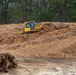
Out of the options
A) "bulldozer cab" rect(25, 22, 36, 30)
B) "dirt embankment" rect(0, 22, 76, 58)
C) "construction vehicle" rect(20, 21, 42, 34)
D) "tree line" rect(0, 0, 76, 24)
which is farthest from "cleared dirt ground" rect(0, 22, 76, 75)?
"tree line" rect(0, 0, 76, 24)

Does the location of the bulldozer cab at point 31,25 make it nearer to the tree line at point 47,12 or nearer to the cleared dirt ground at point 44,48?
the cleared dirt ground at point 44,48

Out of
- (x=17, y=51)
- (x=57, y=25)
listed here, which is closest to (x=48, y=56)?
(x=17, y=51)

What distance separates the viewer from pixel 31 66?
17.4 m

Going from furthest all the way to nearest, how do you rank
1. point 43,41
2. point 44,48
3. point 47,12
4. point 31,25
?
point 47,12
point 31,25
point 43,41
point 44,48

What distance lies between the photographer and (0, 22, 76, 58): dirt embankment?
2125 cm

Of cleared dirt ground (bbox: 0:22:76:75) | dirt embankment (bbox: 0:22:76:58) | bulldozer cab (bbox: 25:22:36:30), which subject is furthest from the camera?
bulldozer cab (bbox: 25:22:36:30)

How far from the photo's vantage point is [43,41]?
80.5ft

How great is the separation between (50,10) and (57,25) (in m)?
16.4

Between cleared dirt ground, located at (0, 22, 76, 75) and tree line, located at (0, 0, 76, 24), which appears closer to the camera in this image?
cleared dirt ground, located at (0, 22, 76, 75)

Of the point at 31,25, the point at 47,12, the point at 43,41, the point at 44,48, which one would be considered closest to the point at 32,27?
the point at 31,25

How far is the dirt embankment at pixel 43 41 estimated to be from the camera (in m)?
21.2

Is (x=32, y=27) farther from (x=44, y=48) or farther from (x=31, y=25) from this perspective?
(x=44, y=48)

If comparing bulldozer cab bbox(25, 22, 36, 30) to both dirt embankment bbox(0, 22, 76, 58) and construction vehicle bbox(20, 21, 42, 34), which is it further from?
dirt embankment bbox(0, 22, 76, 58)

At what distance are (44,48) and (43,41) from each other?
225 centimetres
